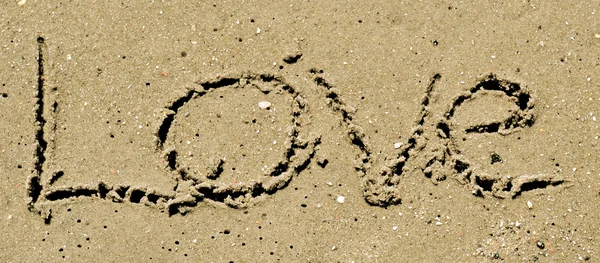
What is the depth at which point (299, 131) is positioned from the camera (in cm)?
311

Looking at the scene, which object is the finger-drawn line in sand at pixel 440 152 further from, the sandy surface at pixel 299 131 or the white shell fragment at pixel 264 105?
the white shell fragment at pixel 264 105

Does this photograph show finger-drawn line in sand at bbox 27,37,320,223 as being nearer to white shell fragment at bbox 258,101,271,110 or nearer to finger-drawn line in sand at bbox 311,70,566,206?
white shell fragment at bbox 258,101,271,110

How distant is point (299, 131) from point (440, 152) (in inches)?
29.6

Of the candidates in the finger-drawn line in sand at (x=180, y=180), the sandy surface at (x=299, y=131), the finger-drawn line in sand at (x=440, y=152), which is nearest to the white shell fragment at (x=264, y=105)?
the sandy surface at (x=299, y=131)

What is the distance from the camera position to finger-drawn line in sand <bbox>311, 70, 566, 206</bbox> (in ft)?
9.98

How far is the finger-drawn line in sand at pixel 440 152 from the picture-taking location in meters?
3.04

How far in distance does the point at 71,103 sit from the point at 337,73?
1454 mm

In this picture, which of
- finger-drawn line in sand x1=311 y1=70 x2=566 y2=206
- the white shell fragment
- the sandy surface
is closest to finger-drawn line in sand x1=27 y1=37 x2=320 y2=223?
the sandy surface

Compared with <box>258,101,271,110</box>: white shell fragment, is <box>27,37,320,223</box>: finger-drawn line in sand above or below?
below

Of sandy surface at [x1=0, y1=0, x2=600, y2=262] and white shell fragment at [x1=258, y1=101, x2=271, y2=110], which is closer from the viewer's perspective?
sandy surface at [x1=0, y1=0, x2=600, y2=262]

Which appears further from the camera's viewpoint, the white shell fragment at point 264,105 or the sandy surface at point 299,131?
the white shell fragment at point 264,105

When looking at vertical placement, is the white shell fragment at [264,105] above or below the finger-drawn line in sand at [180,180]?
above

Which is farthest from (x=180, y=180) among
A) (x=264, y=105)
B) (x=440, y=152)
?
(x=440, y=152)

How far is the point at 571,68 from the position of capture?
3.14m
